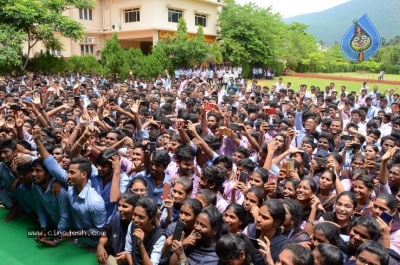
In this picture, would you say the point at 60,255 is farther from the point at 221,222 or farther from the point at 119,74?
the point at 119,74

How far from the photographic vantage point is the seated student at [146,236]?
2527mm

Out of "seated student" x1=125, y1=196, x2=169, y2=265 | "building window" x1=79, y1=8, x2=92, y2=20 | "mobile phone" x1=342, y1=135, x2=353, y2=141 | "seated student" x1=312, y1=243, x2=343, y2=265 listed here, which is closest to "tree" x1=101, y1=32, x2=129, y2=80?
"building window" x1=79, y1=8, x2=92, y2=20

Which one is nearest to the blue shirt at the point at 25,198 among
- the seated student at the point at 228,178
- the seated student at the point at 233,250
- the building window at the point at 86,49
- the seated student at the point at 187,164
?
the seated student at the point at 187,164

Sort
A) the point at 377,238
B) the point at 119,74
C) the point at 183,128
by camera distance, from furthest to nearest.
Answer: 1. the point at 119,74
2. the point at 183,128
3. the point at 377,238

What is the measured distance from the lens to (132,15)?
82.4 feet

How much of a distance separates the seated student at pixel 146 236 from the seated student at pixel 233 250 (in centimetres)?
60

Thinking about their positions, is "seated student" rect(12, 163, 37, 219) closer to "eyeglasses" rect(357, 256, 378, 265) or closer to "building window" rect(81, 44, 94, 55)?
"eyeglasses" rect(357, 256, 378, 265)

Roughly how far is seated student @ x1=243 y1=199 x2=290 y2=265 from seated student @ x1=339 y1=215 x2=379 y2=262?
453mm

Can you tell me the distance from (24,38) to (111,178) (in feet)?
52.5

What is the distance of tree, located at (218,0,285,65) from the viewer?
27375mm

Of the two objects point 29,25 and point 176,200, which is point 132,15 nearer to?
point 29,25

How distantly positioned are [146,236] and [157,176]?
1.00 metres

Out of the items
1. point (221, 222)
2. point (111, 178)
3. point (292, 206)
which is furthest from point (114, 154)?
point (292, 206)

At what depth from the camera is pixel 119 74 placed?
65.0 ft
